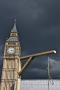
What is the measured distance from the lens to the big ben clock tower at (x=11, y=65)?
312 ft

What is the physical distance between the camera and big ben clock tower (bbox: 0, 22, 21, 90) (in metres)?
95.1

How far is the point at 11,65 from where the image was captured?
317 ft

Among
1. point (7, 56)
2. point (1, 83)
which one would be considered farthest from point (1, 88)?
point (7, 56)

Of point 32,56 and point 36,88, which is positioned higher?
point 32,56

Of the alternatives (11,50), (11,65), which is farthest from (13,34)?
(11,65)

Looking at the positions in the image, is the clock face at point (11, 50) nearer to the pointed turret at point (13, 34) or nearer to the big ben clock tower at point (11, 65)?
the big ben clock tower at point (11, 65)

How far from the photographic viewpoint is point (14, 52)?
9619 centimetres

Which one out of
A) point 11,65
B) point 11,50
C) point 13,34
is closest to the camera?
point 11,65

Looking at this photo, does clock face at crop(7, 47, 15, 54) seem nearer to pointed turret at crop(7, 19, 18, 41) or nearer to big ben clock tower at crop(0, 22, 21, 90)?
big ben clock tower at crop(0, 22, 21, 90)

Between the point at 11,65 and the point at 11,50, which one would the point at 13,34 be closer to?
the point at 11,50

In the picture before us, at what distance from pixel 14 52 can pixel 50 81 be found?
455 inches

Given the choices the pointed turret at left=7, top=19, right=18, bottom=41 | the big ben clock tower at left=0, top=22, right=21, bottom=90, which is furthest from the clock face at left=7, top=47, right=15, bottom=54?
the pointed turret at left=7, top=19, right=18, bottom=41

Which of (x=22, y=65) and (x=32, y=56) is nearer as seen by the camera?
(x=32, y=56)

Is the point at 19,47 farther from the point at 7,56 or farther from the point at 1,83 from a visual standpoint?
the point at 1,83
